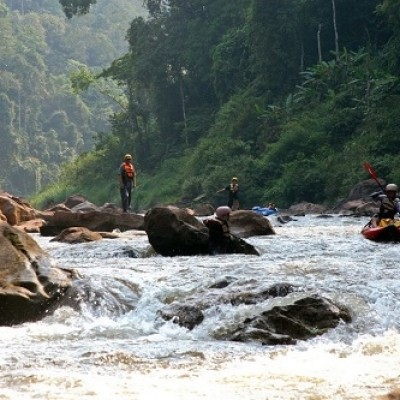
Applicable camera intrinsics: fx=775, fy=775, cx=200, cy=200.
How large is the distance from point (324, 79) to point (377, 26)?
10.0ft

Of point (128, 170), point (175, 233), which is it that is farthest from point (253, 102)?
point (175, 233)

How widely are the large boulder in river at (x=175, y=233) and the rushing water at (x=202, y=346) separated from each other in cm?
66

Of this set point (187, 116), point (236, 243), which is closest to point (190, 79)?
point (187, 116)

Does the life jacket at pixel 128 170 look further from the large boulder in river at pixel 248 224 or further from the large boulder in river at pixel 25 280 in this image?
the large boulder in river at pixel 25 280

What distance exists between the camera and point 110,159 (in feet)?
141

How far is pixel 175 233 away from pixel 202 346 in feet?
15.4

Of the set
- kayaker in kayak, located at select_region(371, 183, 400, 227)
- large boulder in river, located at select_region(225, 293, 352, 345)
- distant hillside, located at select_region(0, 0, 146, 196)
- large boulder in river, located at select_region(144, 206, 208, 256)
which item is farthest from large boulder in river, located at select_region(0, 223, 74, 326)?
distant hillside, located at select_region(0, 0, 146, 196)

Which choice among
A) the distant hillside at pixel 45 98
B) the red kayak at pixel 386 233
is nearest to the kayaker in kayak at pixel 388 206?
the red kayak at pixel 386 233

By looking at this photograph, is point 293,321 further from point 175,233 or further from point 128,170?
point 128,170

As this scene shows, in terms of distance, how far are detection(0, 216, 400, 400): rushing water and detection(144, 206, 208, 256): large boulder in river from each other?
0.66m

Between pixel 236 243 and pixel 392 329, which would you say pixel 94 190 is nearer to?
pixel 236 243

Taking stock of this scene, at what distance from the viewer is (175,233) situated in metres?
10.2

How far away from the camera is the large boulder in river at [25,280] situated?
254 inches

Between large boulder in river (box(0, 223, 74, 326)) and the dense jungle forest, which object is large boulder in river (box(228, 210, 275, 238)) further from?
the dense jungle forest
